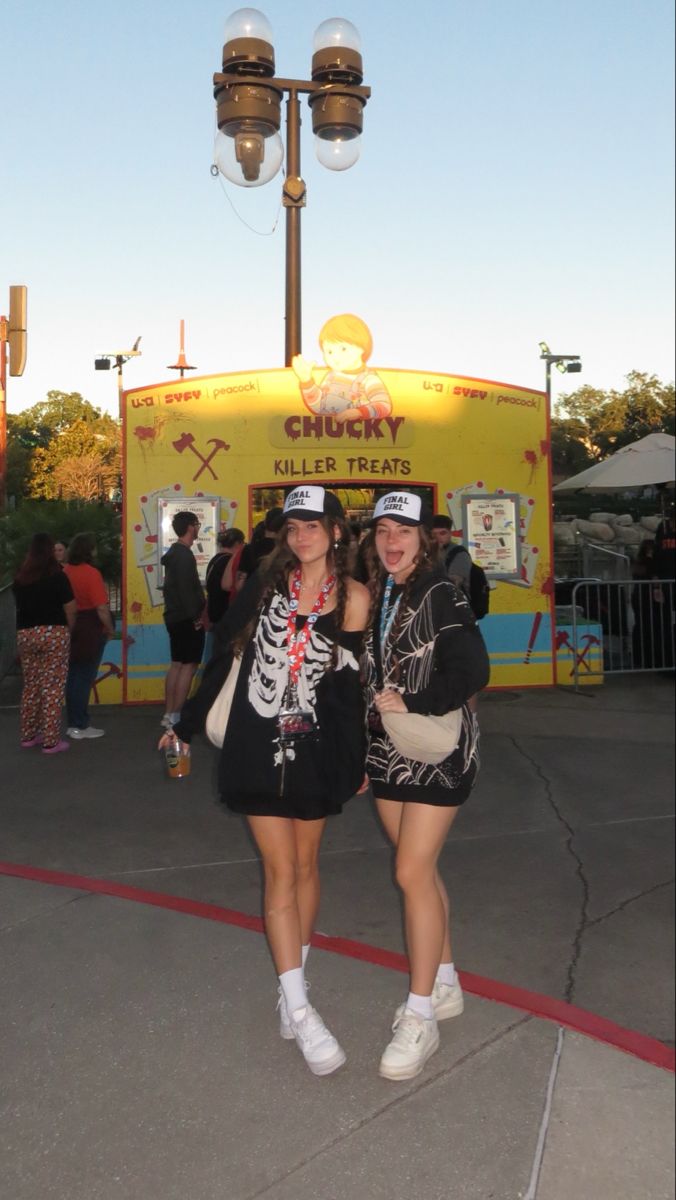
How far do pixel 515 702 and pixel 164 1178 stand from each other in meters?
7.94

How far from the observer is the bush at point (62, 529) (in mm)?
14725

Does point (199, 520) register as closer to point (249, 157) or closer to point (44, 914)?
point (249, 157)

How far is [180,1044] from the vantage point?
339 centimetres

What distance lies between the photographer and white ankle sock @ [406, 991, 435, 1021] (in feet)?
10.7

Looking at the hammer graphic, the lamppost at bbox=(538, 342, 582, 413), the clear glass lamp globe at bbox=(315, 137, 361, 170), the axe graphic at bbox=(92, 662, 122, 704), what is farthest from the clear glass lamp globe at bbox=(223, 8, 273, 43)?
the lamppost at bbox=(538, 342, 582, 413)

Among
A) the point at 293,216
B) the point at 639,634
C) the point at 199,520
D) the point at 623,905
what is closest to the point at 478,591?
the point at 199,520

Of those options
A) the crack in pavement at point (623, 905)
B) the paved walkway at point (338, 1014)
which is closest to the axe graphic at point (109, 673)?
the paved walkway at point (338, 1014)

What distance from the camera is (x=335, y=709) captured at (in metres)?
3.26

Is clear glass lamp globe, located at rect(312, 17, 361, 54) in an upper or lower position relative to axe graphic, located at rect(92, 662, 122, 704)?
upper

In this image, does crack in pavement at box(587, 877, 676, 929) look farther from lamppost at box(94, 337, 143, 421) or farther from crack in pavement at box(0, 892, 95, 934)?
lamppost at box(94, 337, 143, 421)

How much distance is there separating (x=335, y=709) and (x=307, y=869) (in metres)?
0.59

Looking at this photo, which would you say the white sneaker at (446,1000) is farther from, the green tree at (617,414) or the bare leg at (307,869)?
the green tree at (617,414)

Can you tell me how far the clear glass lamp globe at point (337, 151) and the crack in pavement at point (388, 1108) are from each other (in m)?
7.50

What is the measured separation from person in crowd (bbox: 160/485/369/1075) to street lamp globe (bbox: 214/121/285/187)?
242 inches
